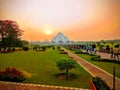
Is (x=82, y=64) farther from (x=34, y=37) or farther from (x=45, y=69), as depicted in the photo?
(x=34, y=37)

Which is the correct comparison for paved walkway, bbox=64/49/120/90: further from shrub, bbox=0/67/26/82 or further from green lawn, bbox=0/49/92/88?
shrub, bbox=0/67/26/82

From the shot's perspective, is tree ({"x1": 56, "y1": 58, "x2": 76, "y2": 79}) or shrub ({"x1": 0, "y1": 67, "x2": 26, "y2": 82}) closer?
tree ({"x1": 56, "y1": 58, "x2": 76, "y2": 79})

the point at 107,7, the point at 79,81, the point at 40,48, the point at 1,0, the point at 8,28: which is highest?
the point at 1,0

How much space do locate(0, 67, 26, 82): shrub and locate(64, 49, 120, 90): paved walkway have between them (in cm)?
119

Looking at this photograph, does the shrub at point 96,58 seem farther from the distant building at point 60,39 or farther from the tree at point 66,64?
the distant building at point 60,39

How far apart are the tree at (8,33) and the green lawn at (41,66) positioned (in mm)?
311

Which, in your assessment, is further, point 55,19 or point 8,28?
point 8,28

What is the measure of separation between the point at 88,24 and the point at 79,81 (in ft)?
4.04

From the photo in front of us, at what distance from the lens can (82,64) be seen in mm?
4914

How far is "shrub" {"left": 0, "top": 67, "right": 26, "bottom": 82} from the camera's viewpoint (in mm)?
4914

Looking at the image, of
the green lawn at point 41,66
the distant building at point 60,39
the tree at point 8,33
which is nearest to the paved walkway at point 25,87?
the green lawn at point 41,66

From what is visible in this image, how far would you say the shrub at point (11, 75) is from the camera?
16.1 ft

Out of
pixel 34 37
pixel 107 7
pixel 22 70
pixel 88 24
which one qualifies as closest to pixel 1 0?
pixel 34 37

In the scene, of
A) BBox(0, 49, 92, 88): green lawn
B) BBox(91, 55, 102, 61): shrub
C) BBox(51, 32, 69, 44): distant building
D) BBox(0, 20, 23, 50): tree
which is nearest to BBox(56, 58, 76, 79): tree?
BBox(0, 49, 92, 88): green lawn
